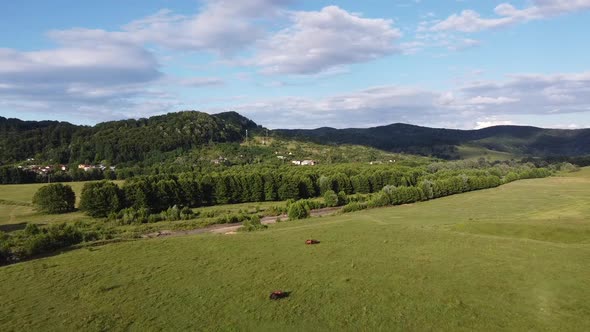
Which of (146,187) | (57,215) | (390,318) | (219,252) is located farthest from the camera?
(146,187)

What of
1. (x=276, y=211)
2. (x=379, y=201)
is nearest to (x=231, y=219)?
(x=276, y=211)

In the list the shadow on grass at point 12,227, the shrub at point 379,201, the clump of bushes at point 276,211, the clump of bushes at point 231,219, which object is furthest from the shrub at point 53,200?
the shrub at point 379,201

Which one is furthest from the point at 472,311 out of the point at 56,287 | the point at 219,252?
the point at 56,287

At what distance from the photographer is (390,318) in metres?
32.6

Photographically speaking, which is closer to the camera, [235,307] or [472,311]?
[472,311]

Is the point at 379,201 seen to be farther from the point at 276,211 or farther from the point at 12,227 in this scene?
the point at 12,227

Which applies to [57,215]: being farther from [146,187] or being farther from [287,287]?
[287,287]

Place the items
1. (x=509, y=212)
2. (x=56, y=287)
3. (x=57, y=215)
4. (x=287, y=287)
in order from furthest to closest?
(x=57, y=215) < (x=509, y=212) < (x=56, y=287) < (x=287, y=287)

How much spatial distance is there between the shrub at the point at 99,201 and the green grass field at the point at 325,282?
52.7 m

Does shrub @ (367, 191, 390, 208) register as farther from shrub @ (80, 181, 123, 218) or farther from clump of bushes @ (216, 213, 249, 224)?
shrub @ (80, 181, 123, 218)

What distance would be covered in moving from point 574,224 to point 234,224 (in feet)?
229

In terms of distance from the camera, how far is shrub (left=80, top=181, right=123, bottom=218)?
113 metres

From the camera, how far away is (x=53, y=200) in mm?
118250

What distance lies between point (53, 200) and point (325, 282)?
105 m
